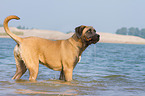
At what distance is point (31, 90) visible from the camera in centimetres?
667

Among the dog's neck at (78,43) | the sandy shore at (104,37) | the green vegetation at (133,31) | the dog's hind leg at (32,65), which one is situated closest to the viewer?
the dog's hind leg at (32,65)

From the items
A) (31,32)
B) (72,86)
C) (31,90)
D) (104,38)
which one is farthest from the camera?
(31,32)

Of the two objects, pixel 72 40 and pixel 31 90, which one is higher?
pixel 72 40

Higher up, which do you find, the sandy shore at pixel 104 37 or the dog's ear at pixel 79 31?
the dog's ear at pixel 79 31

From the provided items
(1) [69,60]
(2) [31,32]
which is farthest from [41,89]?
(2) [31,32]

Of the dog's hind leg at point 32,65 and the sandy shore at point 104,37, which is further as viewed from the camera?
the sandy shore at point 104,37

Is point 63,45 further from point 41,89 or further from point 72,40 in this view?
point 41,89

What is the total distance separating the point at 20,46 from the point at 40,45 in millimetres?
Result: 618

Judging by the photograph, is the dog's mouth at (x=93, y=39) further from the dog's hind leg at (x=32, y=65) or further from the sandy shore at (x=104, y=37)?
the sandy shore at (x=104, y=37)

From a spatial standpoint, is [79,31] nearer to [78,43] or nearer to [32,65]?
[78,43]

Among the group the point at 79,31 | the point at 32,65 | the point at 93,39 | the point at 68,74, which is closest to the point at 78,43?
the point at 79,31

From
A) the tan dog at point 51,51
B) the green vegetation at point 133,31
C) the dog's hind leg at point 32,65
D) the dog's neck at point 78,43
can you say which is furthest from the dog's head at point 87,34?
the green vegetation at point 133,31

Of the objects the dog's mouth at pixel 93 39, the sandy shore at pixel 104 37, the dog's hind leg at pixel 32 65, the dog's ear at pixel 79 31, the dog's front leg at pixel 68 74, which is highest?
the dog's ear at pixel 79 31

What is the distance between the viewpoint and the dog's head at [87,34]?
25.5 ft
